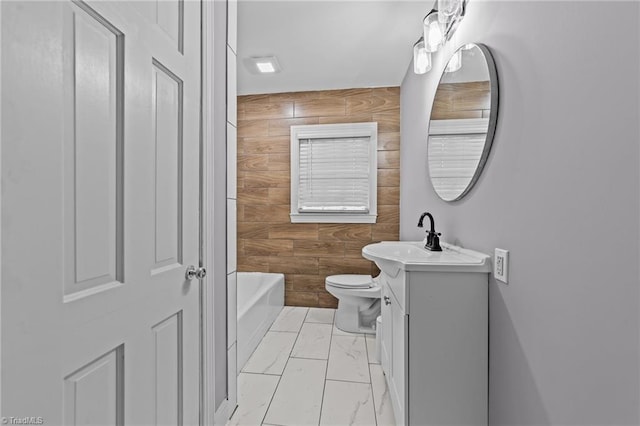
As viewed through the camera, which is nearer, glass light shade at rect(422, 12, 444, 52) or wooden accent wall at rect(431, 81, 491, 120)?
wooden accent wall at rect(431, 81, 491, 120)

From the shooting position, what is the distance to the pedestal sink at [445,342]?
4.17 ft

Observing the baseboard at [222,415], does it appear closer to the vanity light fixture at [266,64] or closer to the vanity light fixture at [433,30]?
the vanity light fixture at [433,30]

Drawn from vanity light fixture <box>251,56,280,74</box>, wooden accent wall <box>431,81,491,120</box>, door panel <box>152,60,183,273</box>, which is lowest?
door panel <box>152,60,183,273</box>

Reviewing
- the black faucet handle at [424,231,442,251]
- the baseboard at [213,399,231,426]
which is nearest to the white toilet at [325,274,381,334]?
the black faucet handle at [424,231,442,251]

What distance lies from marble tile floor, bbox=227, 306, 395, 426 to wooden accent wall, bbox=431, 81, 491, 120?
1.58 metres

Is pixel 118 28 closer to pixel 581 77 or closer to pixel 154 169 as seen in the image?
pixel 154 169

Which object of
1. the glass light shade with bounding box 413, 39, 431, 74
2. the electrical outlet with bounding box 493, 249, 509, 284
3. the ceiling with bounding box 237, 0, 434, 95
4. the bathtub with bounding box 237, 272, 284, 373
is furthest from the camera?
the bathtub with bounding box 237, 272, 284, 373

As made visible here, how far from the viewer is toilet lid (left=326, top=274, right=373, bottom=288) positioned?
2.74m

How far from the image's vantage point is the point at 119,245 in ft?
2.79

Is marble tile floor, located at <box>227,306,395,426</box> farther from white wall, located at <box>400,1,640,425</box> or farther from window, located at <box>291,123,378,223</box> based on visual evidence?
window, located at <box>291,123,378,223</box>

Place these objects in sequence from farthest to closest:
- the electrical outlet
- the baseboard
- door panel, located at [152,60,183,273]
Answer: the baseboard → the electrical outlet → door panel, located at [152,60,183,273]

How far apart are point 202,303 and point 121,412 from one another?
19.3 inches

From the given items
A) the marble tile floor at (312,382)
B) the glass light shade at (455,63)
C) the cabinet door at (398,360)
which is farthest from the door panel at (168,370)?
the glass light shade at (455,63)

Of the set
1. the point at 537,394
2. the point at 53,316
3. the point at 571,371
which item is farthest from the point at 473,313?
the point at 53,316
